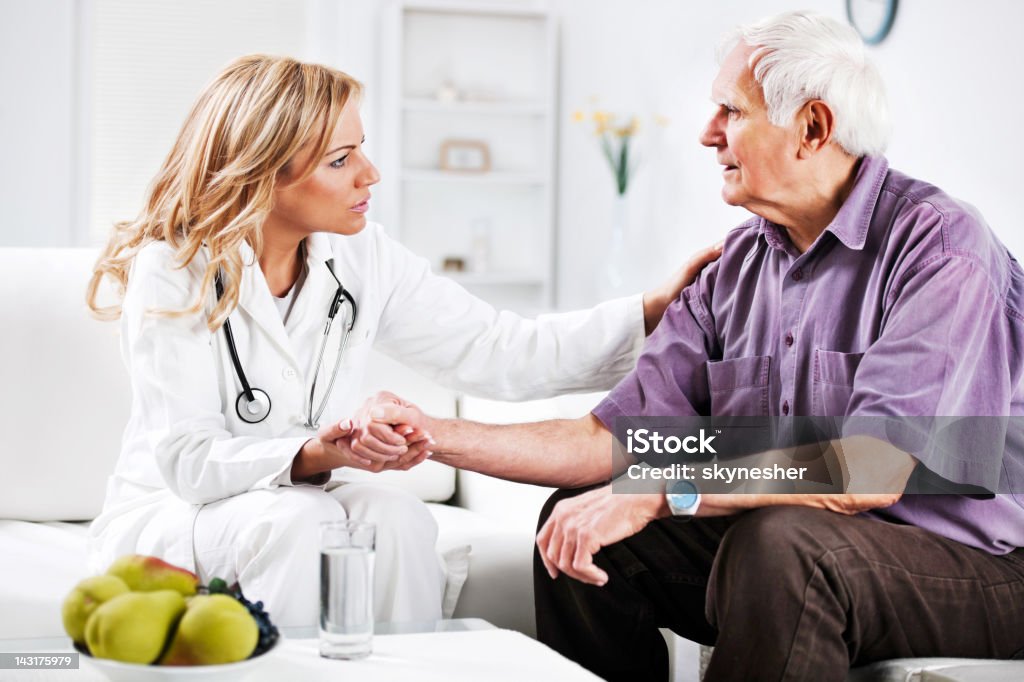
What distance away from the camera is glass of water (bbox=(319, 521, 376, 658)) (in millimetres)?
1078

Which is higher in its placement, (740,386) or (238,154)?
(238,154)

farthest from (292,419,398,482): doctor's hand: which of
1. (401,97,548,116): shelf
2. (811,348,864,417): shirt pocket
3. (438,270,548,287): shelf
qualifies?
(401,97,548,116): shelf

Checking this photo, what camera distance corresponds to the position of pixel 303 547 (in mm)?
1480

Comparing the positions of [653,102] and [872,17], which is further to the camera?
[653,102]

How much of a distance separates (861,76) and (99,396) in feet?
4.79

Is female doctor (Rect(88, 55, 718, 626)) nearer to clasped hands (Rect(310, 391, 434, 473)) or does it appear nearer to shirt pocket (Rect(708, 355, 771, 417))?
clasped hands (Rect(310, 391, 434, 473))

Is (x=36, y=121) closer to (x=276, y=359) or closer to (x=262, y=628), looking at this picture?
(x=276, y=359)

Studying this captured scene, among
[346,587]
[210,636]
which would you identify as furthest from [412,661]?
[210,636]

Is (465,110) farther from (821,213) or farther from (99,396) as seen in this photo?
(821,213)

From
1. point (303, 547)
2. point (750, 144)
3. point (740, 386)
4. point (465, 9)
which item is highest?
point (465, 9)

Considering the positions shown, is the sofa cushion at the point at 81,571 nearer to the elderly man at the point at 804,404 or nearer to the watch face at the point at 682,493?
the elderly man at the point at 804,404

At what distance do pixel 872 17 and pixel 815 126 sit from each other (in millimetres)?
1263

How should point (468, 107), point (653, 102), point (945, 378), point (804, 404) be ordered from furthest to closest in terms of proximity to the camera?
point (468, 107) → point (653, 102) → point (804, 404) → point (945, 378)

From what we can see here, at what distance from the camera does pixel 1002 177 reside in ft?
7.31
